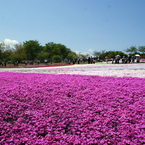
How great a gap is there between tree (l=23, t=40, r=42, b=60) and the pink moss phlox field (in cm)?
9518

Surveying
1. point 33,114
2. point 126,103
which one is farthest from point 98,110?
point 33,114

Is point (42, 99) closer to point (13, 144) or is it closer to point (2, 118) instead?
point (2, 118)

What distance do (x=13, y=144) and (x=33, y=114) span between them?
1097mm

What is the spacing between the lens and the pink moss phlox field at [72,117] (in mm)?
3408

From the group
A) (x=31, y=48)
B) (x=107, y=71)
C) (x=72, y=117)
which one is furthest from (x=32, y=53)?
(x=72, y=117)

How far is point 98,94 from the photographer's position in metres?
5.60

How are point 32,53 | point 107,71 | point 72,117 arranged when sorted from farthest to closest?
point 32,53
point 107,71
point 72,117

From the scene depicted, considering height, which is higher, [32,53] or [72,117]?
[32,53]

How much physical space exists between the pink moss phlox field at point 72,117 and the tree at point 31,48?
312ft

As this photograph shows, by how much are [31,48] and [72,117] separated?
334 feet

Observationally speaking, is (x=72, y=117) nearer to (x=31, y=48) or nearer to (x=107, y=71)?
(x=107, y=71)

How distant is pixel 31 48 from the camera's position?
101312 mm

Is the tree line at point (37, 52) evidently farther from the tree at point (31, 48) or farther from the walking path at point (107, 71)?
the walking path at point (107, 71)

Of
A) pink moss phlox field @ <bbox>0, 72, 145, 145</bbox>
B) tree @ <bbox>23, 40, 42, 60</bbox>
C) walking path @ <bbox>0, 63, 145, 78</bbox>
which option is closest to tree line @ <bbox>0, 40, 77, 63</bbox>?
tree @ <bbox>23, 40, 42, 60</bbox>
